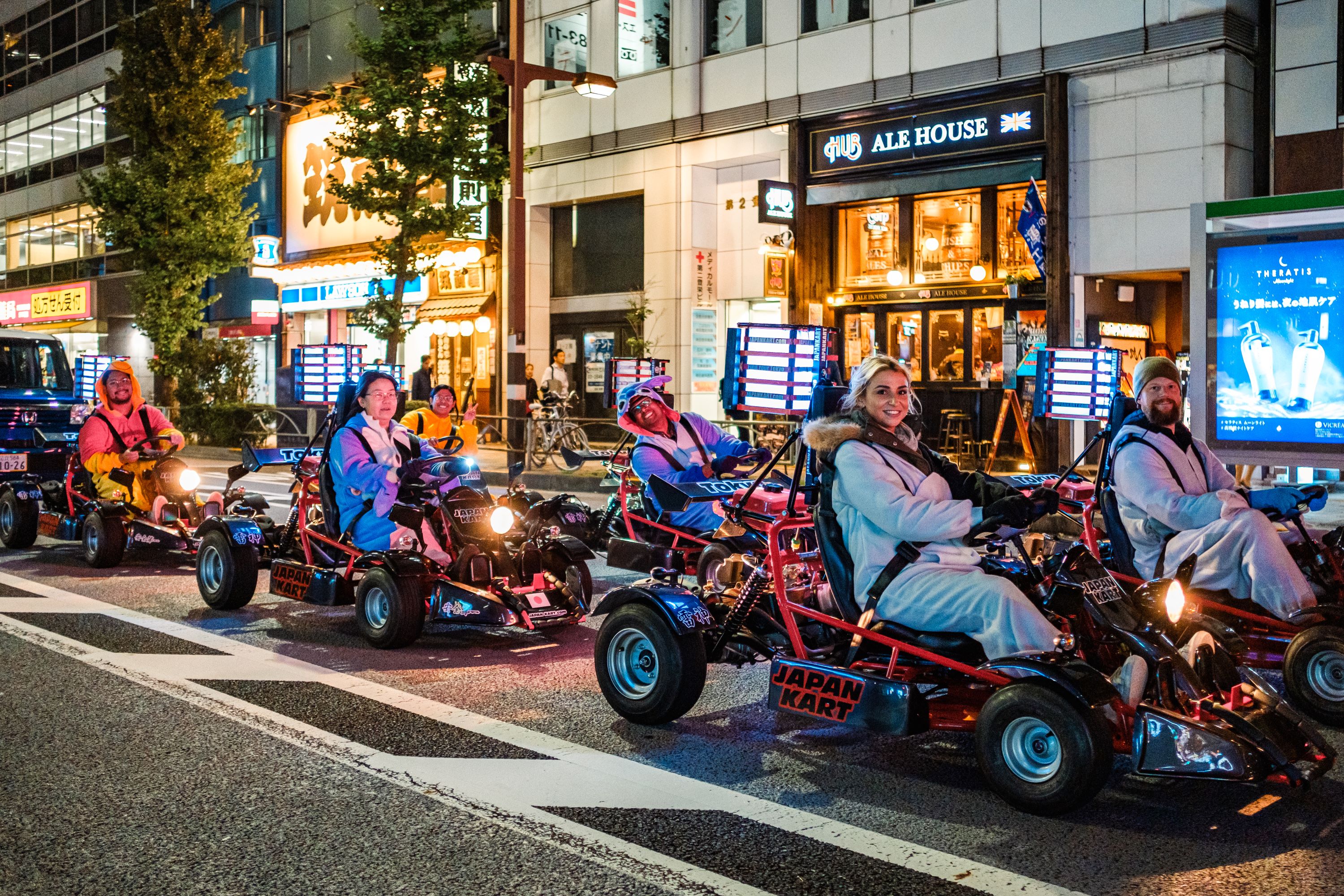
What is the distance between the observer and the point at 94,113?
155 feet

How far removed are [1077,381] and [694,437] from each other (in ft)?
23.5

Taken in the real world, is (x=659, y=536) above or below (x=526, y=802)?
above

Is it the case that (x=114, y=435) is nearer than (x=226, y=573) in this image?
No

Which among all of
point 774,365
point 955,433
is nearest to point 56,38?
point 955,433

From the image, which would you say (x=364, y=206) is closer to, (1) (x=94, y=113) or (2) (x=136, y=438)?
(2) (x=136, y=438)

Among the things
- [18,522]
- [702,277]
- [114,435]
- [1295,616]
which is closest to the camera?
[1295,616]

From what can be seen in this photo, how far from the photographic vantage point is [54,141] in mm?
50500

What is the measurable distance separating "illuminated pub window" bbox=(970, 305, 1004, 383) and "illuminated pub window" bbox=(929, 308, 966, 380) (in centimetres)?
21

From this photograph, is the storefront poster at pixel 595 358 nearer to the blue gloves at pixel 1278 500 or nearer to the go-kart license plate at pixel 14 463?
the go-kart license plate at pixel 14 463

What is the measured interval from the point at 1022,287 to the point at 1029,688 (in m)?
16.7

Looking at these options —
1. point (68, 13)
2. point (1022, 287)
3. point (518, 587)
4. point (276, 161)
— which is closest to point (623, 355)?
point (1022, 287)

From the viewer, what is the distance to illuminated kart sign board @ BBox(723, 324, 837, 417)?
1577 centimetres

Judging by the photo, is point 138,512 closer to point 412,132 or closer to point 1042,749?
point 1042,749

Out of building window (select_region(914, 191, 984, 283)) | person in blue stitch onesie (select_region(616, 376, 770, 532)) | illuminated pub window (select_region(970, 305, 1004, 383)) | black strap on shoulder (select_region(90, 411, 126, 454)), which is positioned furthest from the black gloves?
building window (select_region(914, 191, 984, 283))
